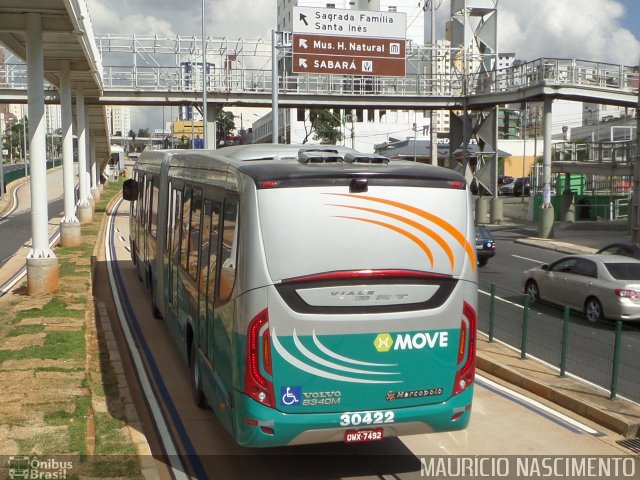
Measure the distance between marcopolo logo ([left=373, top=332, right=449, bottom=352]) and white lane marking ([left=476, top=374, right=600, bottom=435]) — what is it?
124 inches

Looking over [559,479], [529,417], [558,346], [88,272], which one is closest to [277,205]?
[559,479]

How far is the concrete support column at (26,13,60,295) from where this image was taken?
17391mm

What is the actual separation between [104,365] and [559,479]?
7141mm

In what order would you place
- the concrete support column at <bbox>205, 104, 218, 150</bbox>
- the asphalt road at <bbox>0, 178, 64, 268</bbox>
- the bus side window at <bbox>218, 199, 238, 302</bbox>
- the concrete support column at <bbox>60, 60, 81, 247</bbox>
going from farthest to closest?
the concrete support column at <bbox>205, 104, 218, 150</bbox>
the asphalt road at <bbox>0, 178, 64, 268</bbox>
the concrete support column at <bbox>60, 60, 81, 247</bbox>
the bus side window at <bbox>218, 199, 238, 302</bbox>

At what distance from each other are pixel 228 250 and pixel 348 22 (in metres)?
32.3

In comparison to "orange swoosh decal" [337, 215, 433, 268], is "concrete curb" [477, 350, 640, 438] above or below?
below

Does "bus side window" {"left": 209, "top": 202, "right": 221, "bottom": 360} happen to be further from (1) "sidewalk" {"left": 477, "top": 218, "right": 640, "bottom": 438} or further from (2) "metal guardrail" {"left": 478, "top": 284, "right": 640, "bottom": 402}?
(2) "metal guardrail" {"left": 478, "top": 284, "right": 640, "bottom": 402}

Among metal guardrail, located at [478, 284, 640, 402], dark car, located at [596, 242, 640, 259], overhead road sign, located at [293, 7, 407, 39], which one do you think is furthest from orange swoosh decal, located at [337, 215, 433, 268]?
overhead road sign, located at [293, 7, 407, 39]

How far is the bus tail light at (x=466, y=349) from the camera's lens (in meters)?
8.09

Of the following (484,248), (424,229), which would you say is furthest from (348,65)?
(424,229)

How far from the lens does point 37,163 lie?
1772 centimetres

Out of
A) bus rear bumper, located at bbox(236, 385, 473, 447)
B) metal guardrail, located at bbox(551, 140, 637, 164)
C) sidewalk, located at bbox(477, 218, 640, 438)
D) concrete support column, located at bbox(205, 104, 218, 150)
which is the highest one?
concrete support column, located at bbox(205, 104, 218, 150)

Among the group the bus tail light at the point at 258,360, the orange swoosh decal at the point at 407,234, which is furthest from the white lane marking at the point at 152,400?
the orange swoosh decal at the point at 407,234

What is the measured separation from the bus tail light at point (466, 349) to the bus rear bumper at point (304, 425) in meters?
0.33
